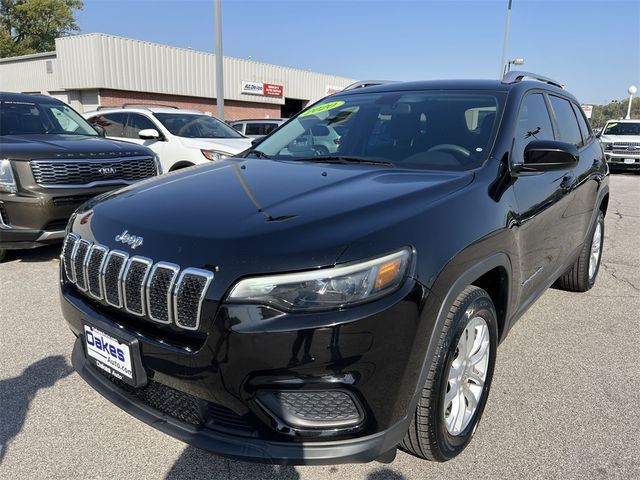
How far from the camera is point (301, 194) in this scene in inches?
87.6

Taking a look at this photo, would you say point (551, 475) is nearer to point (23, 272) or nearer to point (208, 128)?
point (23, 272)

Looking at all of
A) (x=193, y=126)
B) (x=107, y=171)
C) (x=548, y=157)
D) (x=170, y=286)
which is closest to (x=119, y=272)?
(x=170, y=286)

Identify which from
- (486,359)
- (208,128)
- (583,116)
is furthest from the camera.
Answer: (208,128)

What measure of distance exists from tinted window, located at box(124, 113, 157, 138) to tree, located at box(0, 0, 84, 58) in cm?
4157

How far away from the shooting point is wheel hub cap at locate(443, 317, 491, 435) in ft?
7.13

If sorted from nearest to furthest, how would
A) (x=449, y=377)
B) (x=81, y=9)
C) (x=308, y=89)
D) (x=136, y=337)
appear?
(x=136, y=337)
(x=449, y=377)
(x=308, y=89)
(x=81, y=9)

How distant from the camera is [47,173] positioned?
4746 millimetres

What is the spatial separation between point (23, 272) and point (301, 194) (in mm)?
3808

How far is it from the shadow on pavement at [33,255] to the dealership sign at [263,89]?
1053 inches

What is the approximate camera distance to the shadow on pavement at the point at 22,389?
246cm

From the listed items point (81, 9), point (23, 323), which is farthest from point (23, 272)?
point (81, 9)

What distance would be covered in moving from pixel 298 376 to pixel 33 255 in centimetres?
483

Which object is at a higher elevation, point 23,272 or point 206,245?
point 206,245

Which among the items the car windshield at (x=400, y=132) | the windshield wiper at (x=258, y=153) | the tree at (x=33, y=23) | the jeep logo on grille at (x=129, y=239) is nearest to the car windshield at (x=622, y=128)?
the car windshield at (x=400, y=132)
